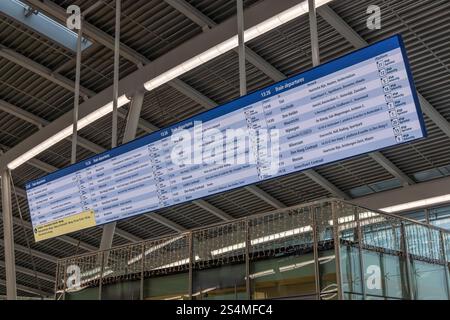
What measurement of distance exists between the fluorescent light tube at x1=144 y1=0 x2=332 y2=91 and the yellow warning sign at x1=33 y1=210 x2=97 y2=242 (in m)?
4.27

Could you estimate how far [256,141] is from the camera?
25.5ft

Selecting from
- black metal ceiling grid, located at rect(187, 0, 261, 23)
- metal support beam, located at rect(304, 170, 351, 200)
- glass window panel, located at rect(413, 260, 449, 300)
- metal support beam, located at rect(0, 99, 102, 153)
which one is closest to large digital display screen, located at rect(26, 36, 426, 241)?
glass window panel, located at rect(413, 260, 449, 300)

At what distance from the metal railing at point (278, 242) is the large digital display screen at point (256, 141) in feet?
1.87

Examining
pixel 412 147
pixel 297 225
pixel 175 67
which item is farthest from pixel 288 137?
pixel 412 147

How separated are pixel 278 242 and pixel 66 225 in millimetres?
4624

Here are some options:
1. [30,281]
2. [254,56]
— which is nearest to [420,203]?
[254,56]

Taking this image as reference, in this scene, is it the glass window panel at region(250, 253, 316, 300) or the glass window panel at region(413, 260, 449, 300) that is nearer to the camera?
the glass window panel at region(250, 253, 316, 300)

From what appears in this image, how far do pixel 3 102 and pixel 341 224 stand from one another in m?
12.9

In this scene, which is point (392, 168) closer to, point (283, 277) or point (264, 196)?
point (264, 196)

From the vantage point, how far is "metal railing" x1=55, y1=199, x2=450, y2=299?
681cm

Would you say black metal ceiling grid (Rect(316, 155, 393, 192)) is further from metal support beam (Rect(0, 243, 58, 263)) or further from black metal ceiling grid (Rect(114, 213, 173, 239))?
metal support beam (Rect(0, 243, 58, 263))

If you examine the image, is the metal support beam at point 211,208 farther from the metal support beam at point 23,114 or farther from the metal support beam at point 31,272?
the metal support beam at point 31,272

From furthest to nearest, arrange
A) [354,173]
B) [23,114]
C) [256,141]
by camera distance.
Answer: [354,173] < [23,114] < [256,141]

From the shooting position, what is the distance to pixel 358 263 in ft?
22.0
